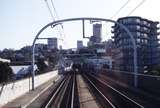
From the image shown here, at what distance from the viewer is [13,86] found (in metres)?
27.2

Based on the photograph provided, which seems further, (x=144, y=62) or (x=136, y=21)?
(x=136, y=21)

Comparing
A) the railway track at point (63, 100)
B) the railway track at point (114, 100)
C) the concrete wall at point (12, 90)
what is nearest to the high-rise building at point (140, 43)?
the railway track at point (63, 100)

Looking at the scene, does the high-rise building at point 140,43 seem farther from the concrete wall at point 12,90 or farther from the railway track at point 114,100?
the concrete wall at point 12,90

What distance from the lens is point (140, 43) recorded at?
10256 cm

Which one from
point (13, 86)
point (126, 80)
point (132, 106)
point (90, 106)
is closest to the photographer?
point (132, 106)

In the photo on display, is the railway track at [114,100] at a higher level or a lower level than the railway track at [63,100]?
higher

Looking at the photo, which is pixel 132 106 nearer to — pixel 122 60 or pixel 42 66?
pixel 122 60

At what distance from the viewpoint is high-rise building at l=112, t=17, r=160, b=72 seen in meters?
79.6

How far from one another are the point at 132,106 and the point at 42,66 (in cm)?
7556

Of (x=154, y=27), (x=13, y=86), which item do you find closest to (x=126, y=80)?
(x=13, y=86)

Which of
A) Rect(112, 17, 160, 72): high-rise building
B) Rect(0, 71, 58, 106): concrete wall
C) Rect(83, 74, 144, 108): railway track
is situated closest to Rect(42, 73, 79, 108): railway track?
Rect(83, 74, 144, 108): railway track

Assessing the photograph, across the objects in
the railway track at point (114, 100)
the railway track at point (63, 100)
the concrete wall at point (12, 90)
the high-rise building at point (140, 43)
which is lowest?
the railway track at point (63, 100)

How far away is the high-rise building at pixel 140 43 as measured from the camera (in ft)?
261

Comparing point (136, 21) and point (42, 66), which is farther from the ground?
point (136, 21)
